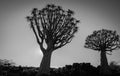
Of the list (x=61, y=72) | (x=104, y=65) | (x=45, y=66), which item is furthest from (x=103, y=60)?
(x=45, y=66)

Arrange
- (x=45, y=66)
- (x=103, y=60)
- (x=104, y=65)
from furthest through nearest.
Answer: (x=103, y=60) → (x=104, y=65) → (x=45, y=66)

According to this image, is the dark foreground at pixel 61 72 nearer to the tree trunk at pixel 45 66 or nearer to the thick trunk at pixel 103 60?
the thick trunk at pixel 103 60

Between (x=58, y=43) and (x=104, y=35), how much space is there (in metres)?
9.33

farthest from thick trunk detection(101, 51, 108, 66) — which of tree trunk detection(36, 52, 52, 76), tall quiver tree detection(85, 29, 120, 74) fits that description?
tree trunk detection(36, 52, 52, 76)

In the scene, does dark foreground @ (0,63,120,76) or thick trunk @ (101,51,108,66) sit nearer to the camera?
dark foreground @ (0,63,120,76)

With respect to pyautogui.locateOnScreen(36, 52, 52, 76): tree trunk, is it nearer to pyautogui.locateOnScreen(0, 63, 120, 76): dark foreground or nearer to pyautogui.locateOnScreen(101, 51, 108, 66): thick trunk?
pyautogui.locateOnScreen(0, 63, 120, 76): dark foreground

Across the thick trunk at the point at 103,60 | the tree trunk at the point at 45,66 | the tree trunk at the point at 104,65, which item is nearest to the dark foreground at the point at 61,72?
the tree trunk at the point at 104,65

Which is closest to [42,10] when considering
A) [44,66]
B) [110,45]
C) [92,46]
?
[44,66]

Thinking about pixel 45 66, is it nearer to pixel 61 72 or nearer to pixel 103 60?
pixel 61 72

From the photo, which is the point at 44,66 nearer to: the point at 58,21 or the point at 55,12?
the point at 58,21

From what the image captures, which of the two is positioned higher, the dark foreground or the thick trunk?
the thick trunk

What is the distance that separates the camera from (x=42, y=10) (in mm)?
15289

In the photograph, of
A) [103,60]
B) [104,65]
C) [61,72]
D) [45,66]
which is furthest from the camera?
[103,60]

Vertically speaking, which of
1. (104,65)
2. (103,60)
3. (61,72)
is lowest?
(61,72)
